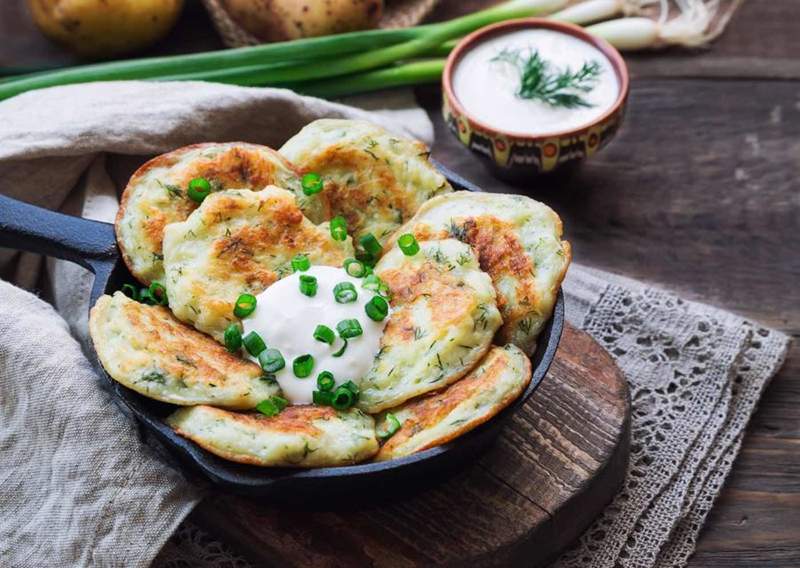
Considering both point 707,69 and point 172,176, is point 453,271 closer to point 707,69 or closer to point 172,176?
point 172,176

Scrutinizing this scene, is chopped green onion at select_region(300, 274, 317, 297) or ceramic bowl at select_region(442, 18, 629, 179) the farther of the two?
ceramic bowl at select_region(442, 18, 629, 179)

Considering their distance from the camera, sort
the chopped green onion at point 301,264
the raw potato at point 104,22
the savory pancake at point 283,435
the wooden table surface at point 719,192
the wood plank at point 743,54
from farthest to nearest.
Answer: the wood plank at point 743,54 < the raw potato at point 104,22 < the wooden table surface at point 719,192 < the chopped green onion at point 301,264 < the savory pancake at point 283,435

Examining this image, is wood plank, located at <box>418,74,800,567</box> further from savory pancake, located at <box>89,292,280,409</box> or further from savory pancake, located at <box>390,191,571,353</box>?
savory pancake, located at <box>89,292,280,409</box>

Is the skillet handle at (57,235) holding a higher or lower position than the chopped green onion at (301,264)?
higher

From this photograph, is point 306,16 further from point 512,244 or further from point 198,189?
point 512,244

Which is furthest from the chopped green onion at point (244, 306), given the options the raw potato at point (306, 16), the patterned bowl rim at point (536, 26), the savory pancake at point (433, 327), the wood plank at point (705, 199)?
the raw potato at point (306, 16)

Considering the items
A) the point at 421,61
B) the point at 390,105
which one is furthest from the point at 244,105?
the point at 421,61

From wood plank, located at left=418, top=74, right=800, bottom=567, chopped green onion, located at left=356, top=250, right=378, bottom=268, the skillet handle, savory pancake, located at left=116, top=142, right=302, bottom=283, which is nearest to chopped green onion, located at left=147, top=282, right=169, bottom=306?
savory pancake, located at left=116, top=142, right=302, bottom=283

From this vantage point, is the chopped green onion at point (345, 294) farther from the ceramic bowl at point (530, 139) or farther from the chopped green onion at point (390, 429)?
the ceramic bowl at point (530, 139)
